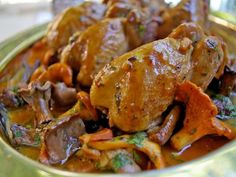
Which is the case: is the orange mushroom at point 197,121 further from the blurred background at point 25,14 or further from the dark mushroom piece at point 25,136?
the blurred background at point 25,14

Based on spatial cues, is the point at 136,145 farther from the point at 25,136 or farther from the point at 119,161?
the point at 25,136

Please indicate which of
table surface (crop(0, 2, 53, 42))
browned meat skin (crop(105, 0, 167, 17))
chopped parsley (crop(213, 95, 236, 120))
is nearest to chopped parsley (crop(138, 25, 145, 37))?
browned meat skin (crop(105, 0, 167, 17))

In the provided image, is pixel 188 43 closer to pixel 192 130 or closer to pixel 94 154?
pixel 192 130

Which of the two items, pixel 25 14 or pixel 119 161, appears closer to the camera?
pixel 119 161

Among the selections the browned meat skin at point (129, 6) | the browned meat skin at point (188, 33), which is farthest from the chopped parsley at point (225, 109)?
the browned meat skin at point (129, 6)

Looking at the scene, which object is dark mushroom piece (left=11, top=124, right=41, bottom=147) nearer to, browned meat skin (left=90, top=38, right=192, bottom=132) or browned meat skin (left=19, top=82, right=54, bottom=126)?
browned meat skin (left=19, top=82, right=54, bottom=126)

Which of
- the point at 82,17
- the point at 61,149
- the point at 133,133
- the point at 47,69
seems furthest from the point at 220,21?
the point at 61,149

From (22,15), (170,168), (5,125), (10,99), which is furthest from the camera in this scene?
(22,15)

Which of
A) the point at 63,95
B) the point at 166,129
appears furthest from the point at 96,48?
the point at 166,129
